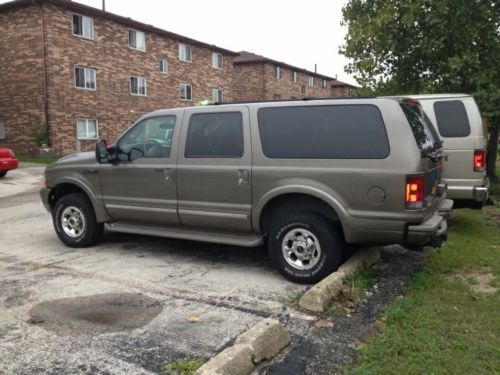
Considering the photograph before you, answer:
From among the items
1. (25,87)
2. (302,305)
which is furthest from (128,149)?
(25,87)

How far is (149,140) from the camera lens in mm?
6070

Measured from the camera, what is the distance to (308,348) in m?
3.62

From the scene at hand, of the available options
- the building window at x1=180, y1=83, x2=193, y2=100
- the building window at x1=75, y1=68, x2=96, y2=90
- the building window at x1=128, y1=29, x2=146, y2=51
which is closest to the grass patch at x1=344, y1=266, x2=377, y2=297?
the building window at x1=75, y1=68, x2=96, y2=90

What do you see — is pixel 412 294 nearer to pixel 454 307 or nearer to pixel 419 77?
pixel 454 307

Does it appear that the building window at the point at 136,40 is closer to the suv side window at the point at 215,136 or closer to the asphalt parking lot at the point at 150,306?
the asphalt parking lot at the point at 150,306

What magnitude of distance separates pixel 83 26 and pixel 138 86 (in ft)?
16.2

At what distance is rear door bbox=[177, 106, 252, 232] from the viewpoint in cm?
536

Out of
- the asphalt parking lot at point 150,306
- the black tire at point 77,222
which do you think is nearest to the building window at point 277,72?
the asphalt parking lot at point 150,306

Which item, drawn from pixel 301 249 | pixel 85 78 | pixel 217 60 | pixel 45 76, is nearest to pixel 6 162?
pixel 45 76

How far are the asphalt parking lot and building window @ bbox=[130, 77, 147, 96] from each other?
22.1 metres

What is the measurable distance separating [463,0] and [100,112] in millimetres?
19474

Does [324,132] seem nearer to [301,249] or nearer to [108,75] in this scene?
[301,249]

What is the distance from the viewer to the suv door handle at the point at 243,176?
529cm

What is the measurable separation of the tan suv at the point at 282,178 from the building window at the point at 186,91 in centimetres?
2615
